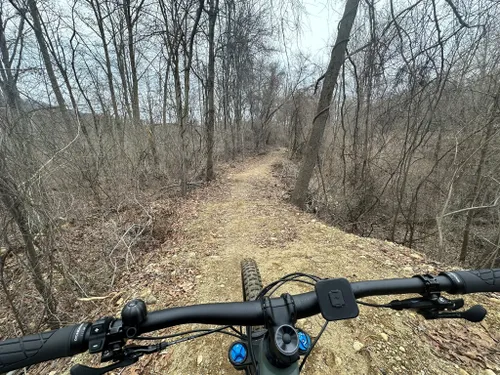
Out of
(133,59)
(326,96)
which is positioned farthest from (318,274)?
(133,59)

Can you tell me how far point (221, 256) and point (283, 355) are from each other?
3315mm

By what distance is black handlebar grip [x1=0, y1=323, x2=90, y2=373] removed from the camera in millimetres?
745

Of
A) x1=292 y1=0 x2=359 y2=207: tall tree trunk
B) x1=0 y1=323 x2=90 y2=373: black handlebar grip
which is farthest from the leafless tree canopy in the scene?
x1=0 y1=323 x2=90 y2=373: black handlebar grip

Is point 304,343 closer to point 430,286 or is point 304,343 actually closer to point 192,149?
point 430,286

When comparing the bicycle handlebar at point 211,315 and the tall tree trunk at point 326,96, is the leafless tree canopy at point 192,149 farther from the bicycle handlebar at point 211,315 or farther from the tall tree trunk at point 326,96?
the bicycle handlebar at point 211,315

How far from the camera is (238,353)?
3.28ft

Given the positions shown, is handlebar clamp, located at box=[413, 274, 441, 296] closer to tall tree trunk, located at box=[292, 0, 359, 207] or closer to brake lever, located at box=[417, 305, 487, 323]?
brake lever, located at box=[417, 305, 487, 323]

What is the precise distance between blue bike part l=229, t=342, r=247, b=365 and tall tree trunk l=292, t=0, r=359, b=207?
232 inches

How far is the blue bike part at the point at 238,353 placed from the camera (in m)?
0.98

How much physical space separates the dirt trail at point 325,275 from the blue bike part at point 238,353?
3.92 feet

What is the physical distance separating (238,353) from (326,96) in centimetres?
617

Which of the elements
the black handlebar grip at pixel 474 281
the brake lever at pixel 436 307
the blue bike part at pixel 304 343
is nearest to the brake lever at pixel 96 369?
the blue bike part at pixel 304 343

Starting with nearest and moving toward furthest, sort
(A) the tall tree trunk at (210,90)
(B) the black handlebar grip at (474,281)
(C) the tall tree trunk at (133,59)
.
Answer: (B) the black handlebar grip at (474,281) < (A) the tall tree trunk at (210,90) < (C) the tall tree trunk at (133,59)

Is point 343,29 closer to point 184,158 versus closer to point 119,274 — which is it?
point 184,158
